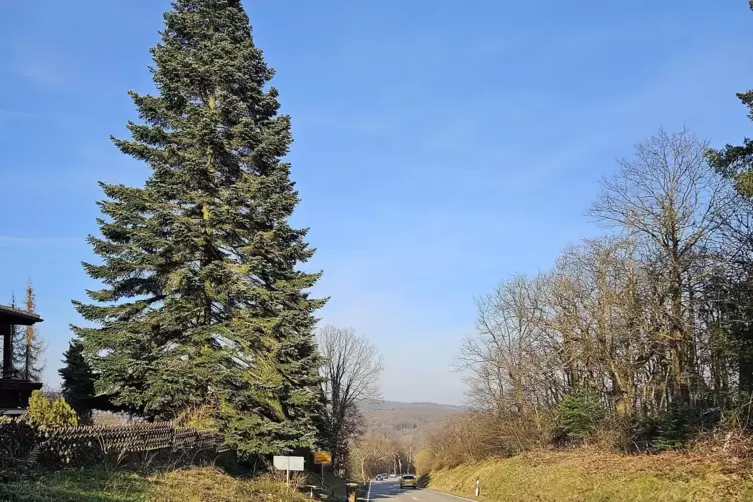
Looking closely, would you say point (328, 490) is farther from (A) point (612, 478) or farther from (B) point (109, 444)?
(B) point (109, 444)

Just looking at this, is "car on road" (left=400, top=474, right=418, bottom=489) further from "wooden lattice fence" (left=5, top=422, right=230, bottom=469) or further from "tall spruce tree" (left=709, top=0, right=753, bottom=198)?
"tall spruce tree" (left=709, top=0, right=753, bottom=198)

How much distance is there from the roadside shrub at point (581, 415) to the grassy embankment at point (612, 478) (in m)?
1.28

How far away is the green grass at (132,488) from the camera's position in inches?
328

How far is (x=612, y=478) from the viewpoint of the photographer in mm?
19469

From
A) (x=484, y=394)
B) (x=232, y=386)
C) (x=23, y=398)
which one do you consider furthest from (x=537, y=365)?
(x=23, y=398)

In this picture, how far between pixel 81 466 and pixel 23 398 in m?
13.4

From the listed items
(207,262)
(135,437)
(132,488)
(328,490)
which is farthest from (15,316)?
(328,490)

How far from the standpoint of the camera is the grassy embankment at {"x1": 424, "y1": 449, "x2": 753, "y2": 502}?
14.7 m

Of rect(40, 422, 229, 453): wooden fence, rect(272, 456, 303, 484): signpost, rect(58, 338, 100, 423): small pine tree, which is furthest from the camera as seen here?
rect(58, 338, 100, 423): small pine tree

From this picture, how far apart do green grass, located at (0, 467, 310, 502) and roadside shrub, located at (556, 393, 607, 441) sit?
17923mm

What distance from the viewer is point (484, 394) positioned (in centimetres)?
4181

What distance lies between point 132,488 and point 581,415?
23670 mm

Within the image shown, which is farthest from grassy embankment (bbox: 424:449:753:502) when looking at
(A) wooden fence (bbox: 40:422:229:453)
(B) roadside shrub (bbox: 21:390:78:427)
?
(B) roadside shrub (bbox: 21:390:78:427)

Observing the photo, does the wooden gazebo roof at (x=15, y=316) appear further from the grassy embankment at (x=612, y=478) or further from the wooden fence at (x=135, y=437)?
the grassy embankment at (x=612, y=478)
